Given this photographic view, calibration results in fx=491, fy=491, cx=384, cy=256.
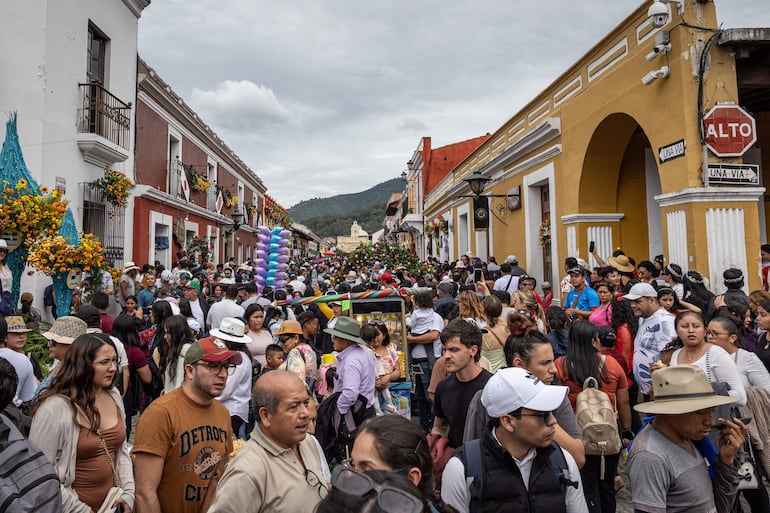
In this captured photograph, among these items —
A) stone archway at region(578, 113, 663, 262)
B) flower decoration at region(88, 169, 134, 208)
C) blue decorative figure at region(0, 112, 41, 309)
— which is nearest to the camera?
blue decorative figure at region(0, 112, 41, 309)

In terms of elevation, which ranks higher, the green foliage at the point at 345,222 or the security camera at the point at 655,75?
the green foliage at the point at 345,222

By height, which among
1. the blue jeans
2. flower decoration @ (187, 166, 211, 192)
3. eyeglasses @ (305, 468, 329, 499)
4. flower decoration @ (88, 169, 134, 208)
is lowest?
the blue jeans

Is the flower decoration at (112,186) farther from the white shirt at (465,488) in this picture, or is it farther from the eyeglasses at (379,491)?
the eyeglasses at (379,491)

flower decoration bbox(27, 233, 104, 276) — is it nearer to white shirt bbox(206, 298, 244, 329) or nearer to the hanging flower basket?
white shirt bbox(206, 298, 244, 329)

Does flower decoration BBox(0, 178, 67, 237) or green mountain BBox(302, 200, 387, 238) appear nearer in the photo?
flower decoration BBox(0, 178, 67, 237)

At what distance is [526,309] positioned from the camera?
562 centimetres

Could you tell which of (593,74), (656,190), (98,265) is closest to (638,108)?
(593,74)

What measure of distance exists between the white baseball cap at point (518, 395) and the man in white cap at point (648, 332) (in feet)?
9.42

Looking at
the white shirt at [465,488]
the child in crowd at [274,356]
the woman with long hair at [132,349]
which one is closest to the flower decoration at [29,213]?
the woman with long hair at [132,349]

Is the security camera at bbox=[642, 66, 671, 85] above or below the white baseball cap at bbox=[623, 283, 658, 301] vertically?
above

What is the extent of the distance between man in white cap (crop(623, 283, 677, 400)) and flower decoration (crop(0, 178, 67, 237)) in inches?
327

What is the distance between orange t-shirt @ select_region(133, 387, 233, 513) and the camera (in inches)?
99.1

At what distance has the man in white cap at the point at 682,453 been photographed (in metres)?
2.22

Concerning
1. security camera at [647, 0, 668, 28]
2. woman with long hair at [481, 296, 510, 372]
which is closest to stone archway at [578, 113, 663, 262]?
security camera at [647, 0, 668, 28]
